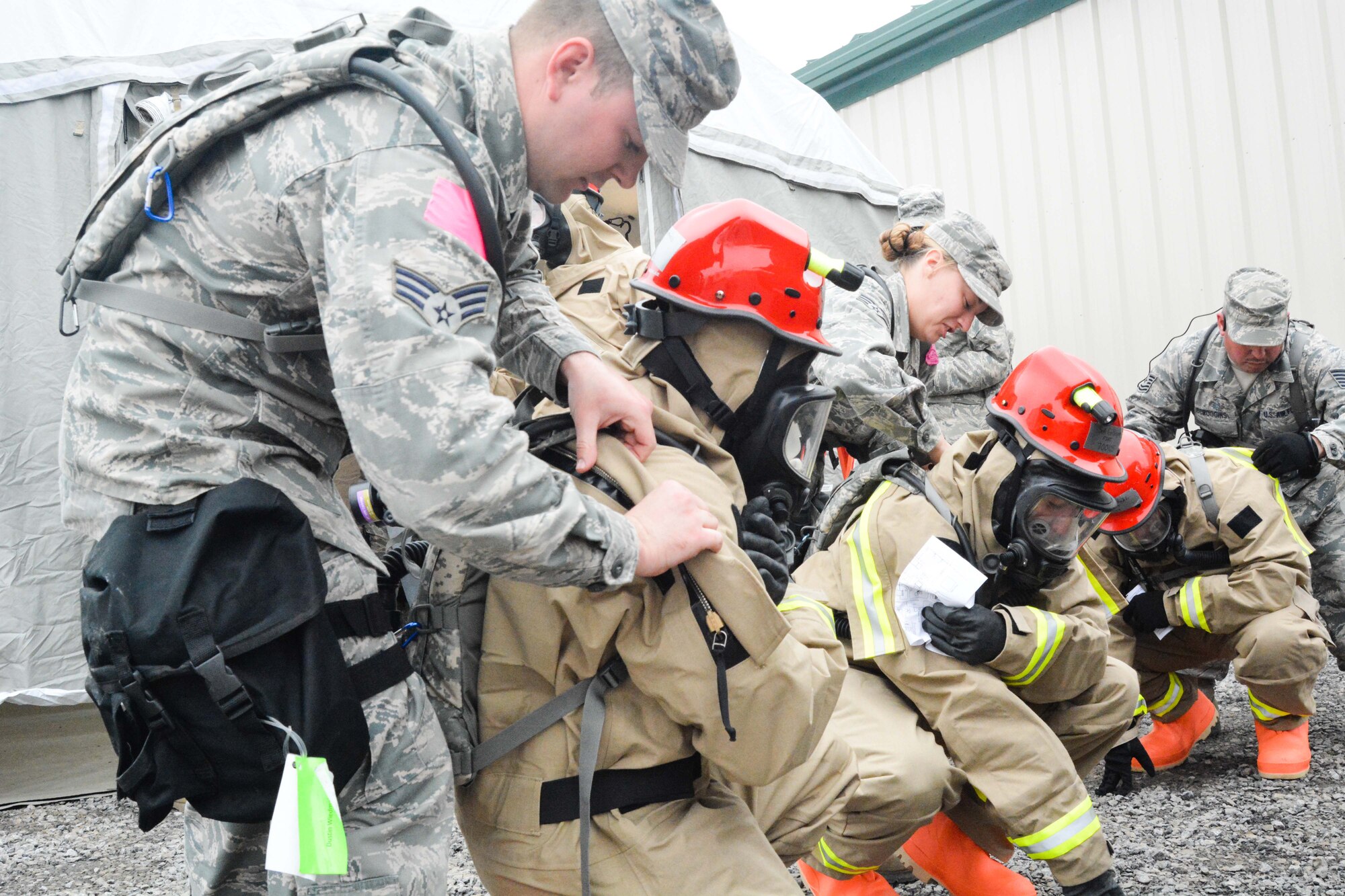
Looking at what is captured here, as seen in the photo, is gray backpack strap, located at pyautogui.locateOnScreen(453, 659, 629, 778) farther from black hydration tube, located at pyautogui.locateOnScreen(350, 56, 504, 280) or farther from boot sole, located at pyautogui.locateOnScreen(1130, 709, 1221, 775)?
boot sole, located at pyautogui.locateOnScreen(1130, 709, 1221, 775)

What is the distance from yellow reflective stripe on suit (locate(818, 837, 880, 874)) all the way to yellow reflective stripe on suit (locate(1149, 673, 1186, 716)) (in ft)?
7.75

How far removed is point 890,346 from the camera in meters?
3.57

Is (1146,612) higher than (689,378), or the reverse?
(689,378)

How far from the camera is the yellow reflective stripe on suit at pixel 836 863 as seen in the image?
3029 millimetres

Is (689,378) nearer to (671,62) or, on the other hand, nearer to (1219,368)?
(671,62)

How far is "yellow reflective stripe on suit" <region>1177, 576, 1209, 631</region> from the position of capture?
15.0ft

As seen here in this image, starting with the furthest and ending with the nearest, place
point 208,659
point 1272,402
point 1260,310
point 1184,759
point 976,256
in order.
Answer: point 1272,402, point 1260,310, point 1184,759, point 976,256, point 208,659

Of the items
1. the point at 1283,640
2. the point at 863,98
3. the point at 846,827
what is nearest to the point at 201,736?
the point at 846,827

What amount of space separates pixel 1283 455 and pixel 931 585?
2.92 meters

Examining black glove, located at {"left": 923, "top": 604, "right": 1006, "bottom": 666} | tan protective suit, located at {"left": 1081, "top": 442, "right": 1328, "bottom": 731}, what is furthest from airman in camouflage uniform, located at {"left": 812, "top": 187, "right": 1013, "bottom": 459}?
tan protective suit, located at {"left": 1081, "top": 442, "right": 1328, "bottom": 731}

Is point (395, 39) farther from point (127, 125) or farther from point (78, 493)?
point (127, 125)

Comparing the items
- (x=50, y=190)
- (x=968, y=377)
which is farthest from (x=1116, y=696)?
(x=50, y=190)

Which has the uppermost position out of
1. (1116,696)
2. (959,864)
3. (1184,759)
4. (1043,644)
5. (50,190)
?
(50,190)

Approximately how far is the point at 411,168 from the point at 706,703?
816 millimetres
